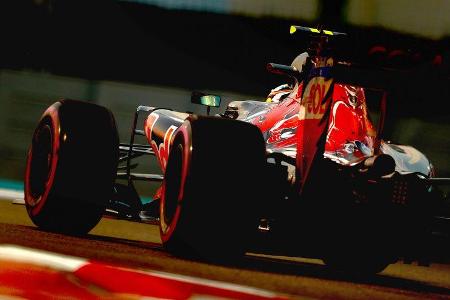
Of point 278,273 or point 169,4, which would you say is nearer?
point 278,273

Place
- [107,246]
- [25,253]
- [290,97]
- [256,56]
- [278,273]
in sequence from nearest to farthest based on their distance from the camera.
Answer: [25,253] → [278,273] → [107,246] → [290,97] → [256,56]

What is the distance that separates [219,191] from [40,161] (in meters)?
1.85

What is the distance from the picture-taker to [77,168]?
580cm

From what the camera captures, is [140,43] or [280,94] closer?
[280,94]

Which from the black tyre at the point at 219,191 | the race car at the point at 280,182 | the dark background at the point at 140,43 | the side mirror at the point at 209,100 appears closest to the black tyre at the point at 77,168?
the race car at the point at 280,182

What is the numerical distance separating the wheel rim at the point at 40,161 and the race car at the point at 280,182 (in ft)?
0.29

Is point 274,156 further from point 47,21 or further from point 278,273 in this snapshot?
point 47,21

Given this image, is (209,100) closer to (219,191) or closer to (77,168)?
(77,168)

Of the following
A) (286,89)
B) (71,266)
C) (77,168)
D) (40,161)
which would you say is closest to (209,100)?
(286,89)

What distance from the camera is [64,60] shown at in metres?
12.7

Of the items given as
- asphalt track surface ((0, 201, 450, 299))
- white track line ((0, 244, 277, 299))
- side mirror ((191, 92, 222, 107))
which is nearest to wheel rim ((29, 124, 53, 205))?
asphalt track surface ((0, 201, 450, 299))

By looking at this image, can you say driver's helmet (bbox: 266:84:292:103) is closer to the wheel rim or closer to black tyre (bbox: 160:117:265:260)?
the wheel rim

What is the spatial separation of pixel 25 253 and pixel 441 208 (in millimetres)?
2305

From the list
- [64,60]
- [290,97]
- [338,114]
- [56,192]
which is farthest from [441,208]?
[64,60]
